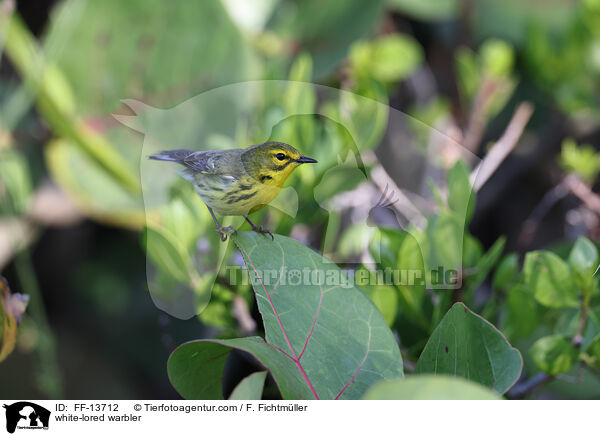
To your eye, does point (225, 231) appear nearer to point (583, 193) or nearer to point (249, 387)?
point (249, 387)

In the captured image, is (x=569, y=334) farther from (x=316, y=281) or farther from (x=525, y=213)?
(x=525, y=213)

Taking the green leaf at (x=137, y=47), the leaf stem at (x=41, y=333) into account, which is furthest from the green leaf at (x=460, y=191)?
the leaf stem at (x=41, y=333)

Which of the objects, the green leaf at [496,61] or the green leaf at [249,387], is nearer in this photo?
the green leaf at [249,387]

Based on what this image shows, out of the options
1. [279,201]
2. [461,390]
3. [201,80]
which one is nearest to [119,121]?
[201,80]

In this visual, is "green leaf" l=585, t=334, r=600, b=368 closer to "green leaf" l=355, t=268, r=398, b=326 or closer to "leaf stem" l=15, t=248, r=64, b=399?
"green leaf" l=355, t=268, r=398, b=326

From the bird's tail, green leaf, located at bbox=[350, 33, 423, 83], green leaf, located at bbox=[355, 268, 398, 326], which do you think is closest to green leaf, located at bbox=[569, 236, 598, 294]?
green leaf, located at bbox=[355, 268, 398, 326]

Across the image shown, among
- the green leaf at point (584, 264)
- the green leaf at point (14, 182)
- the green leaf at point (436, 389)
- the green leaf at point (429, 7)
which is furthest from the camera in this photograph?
the green leaf at point (429, 7)
